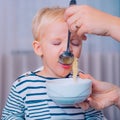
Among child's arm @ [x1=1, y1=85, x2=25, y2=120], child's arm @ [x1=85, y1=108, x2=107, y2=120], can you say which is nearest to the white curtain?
child's arm @ [x1=1, y1=85, x2=25, y2=120]

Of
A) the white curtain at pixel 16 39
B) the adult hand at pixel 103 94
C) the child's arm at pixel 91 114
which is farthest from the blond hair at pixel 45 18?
the white curtain at pixel 16 39

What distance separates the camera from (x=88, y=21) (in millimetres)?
846

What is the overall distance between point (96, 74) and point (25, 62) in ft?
1.79

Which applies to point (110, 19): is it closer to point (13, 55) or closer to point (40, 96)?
point (40, 96)

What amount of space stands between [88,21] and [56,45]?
0.92 ft

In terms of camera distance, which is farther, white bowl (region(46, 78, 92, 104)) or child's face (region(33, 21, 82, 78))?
child's face (region(33, 21, 82, 78))

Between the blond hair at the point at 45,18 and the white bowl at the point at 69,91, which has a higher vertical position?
the blond hair at the point at 45,18

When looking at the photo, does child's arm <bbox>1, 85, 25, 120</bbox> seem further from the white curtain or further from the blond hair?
the white curtain

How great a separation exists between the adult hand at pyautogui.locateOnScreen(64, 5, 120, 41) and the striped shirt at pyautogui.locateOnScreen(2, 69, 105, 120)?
38 cm

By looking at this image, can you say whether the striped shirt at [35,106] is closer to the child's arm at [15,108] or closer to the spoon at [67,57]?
the child's arm at [15,108]

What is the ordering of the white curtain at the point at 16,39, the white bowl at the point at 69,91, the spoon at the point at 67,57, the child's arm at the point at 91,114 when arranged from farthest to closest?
the white curtain at the point at 16,39
the child's arm at the point at 91,114
the spoon at the point at 67,57
the white bowl at the point at 69,91

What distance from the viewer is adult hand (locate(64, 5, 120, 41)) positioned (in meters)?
0.85

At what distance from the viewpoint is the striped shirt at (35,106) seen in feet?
3.64

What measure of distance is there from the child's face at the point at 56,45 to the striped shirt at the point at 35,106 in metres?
0.09
